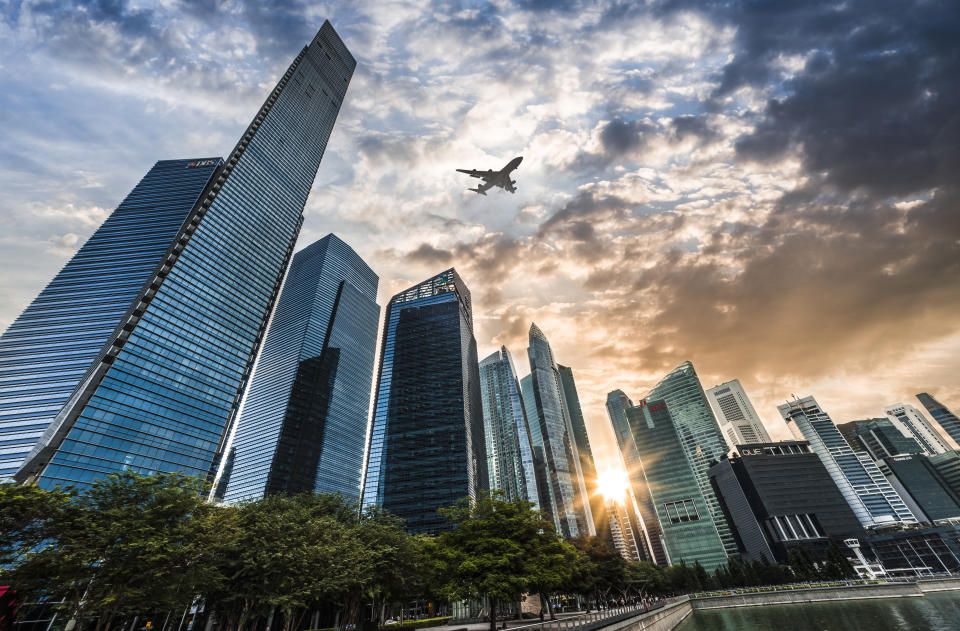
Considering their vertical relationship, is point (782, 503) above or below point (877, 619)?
above

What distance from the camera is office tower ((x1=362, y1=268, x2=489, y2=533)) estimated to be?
116m

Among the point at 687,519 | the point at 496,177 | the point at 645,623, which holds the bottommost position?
the point at 645,623

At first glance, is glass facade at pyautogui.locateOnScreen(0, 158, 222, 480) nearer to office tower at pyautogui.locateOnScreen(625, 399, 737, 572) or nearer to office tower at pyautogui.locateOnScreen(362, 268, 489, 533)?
office tower at pyautogui.locateOnScreen(362, 268, 489, 533)

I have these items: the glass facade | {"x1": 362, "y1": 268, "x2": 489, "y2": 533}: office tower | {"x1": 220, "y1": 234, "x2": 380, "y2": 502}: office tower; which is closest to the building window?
{"x1": 362, "y1": 268, "x2": 489, "y2": 533}: office tower

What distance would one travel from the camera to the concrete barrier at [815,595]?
63406 millimetres

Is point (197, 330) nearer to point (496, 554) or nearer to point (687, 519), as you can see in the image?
point (496, 554)

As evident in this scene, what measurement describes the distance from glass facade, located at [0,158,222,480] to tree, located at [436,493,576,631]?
10365cm

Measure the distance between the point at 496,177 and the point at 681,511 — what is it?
20102cm

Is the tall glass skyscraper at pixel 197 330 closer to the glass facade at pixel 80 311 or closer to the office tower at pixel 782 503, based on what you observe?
the glass facade at pixel 80 311

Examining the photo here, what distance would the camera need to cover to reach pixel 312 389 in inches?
5989

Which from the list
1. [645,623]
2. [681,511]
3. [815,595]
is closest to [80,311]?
[645,623]

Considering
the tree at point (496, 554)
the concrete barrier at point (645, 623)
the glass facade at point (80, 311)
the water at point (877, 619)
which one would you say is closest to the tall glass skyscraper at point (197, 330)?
the glass facade at point (80, 311)

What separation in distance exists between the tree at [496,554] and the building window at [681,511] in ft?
605

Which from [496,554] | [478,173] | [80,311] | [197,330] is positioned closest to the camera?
[496,554]
